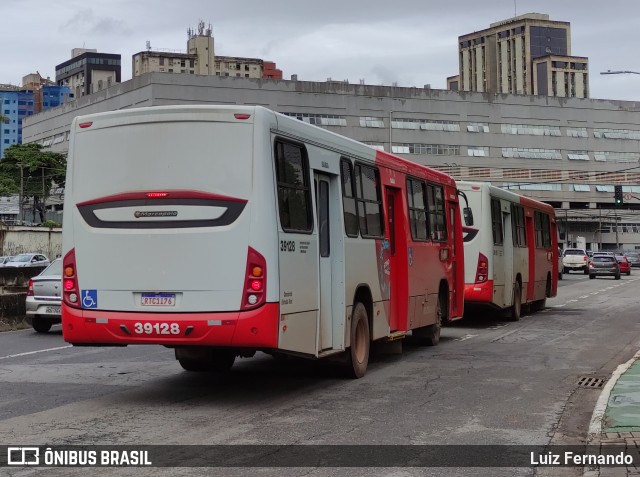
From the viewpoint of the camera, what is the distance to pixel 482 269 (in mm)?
21281

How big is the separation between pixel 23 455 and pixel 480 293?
14771mm

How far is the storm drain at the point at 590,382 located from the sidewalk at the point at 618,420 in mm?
234

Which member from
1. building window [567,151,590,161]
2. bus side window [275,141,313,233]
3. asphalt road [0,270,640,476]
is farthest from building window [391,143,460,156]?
bus side window [275,141,313,233]

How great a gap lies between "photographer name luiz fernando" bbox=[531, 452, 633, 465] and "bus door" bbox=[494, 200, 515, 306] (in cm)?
1456

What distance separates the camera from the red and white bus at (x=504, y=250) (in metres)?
21.4

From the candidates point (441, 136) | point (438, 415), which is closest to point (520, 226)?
point (438, 415)

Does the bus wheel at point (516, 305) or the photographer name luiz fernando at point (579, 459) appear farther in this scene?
the bus wheel at point (516, 305)

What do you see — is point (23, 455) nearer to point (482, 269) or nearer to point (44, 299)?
point (44, 299)

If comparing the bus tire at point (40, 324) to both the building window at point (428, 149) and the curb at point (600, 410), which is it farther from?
the building window at point (428, 149)

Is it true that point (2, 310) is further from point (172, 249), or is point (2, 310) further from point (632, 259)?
point (632, 259)

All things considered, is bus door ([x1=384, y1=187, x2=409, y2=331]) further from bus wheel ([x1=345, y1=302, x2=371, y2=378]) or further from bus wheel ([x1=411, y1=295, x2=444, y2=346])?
bus wheel ([x1=411, y1=295, x2=444, y2=346])

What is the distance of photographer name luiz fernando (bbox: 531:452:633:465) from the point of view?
25.0 ft

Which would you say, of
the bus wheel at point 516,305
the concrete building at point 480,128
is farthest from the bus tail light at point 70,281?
the concrete building at point 480,128

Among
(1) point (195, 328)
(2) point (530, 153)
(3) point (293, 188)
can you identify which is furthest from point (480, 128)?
(1) point (195, 328)
